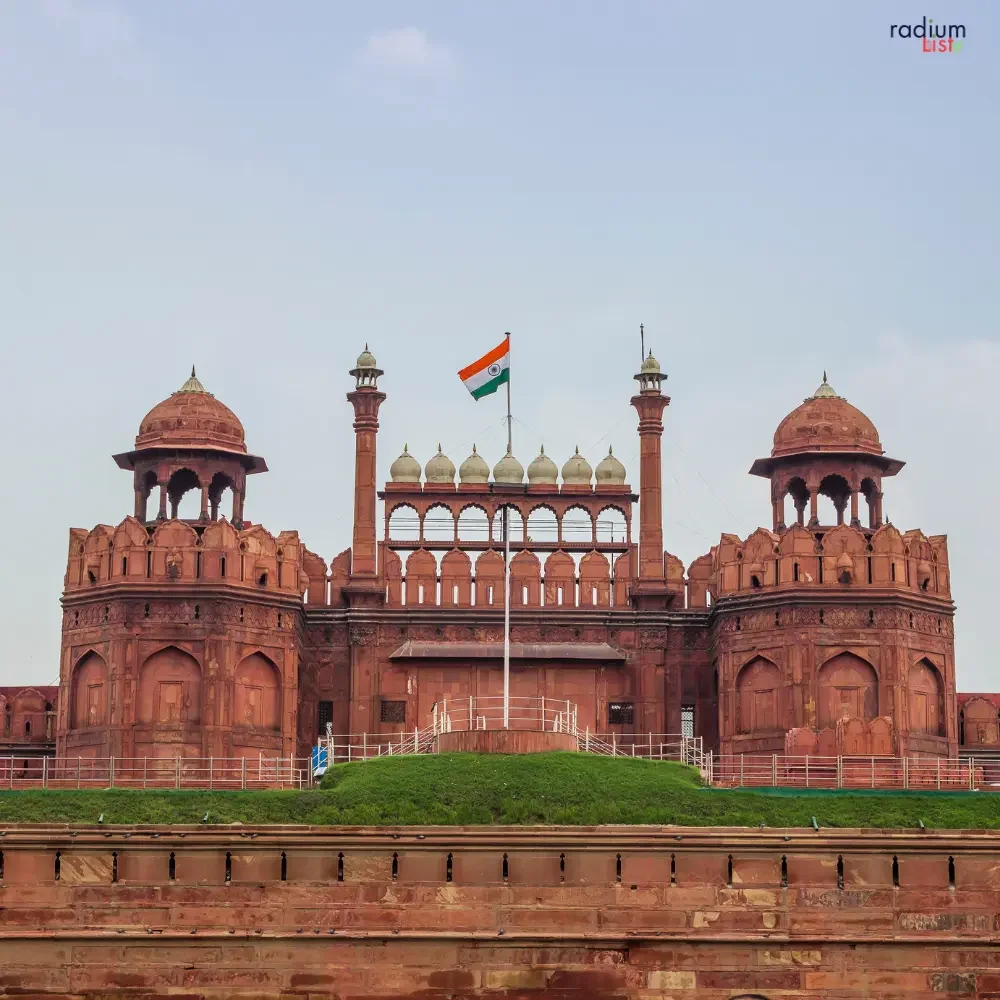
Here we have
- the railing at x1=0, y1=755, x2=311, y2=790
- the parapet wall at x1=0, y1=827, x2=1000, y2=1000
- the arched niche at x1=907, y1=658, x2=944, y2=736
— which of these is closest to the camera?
the parapet wall at x1=0, y1=827, x2=1000, y2=1000

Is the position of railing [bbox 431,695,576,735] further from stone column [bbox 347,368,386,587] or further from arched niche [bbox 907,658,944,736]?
arched niche [bbox 907,658,944,736]

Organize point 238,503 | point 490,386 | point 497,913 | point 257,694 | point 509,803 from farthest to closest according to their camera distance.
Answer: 1. point 238,503
2. point 490,386
3. point 257,694
4. point 509,803
5. point 497,913

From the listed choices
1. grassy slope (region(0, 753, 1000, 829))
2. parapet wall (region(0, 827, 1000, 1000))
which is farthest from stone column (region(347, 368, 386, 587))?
parapet wall (region(0, 827, 1000, 1000))

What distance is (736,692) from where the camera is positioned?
210ft

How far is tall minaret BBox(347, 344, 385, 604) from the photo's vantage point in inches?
2645

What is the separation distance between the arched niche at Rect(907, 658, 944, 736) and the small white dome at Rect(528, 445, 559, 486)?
433 inches

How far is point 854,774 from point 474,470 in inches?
559

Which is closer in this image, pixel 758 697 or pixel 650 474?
pixel 758 697

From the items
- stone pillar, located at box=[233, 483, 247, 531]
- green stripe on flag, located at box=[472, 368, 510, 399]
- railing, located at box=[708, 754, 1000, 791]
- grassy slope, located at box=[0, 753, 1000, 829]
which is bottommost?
grassy slope, located at box=[0, 753, 1000, 829]

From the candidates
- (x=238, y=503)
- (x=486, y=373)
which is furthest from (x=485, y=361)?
(x=238, y=503)

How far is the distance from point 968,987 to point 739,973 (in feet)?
14.2

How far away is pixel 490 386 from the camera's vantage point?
63406 millimetres

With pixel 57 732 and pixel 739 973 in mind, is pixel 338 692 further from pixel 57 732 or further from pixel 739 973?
pixel 739 973

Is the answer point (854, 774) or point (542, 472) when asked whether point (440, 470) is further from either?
point (854, 774)
